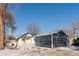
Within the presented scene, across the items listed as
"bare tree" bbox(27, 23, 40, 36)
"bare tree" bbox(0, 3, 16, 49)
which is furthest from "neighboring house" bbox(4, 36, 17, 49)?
"bare tree" bbox(27, 23, 40, 36)

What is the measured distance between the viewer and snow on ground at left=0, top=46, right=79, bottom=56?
141 centimetres

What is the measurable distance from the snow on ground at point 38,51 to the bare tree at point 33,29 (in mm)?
149

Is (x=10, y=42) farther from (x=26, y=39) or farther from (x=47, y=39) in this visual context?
(x=47, y=39)

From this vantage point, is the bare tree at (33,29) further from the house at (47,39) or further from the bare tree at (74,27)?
the bare tree at (74,27)

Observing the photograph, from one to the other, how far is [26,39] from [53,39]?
0.27 metres

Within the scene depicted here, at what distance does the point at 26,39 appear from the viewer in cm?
142

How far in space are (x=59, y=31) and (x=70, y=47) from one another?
0.62 feet

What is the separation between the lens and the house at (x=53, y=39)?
141 cm

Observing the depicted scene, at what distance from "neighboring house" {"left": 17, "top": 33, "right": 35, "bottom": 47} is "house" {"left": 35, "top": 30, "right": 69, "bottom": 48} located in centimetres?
5

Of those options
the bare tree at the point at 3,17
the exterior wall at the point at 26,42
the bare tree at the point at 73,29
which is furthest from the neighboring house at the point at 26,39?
the bare tree at the point at 73,29

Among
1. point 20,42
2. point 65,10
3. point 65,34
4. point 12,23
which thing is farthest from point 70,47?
point 12,23

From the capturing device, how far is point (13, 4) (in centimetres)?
143

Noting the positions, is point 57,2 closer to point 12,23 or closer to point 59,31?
point 59,31

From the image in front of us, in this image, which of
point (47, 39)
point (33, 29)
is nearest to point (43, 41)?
point (47, 39)
